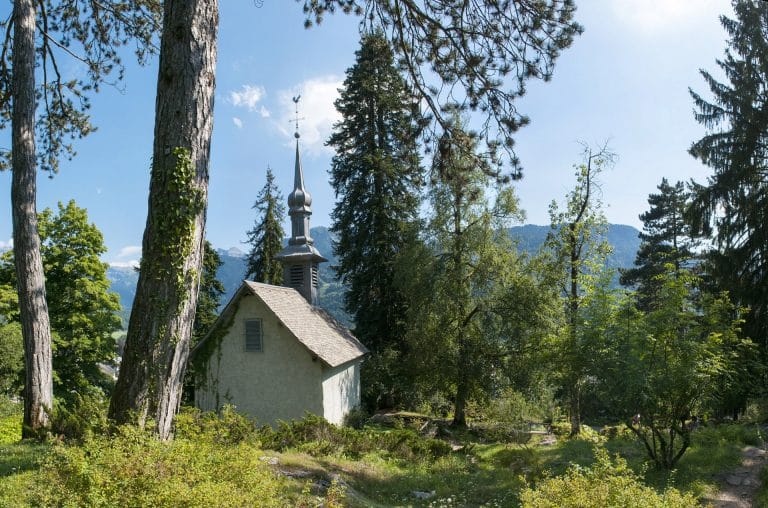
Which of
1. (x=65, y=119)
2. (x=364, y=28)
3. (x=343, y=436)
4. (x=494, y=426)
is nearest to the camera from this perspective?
(x=364, y=28)

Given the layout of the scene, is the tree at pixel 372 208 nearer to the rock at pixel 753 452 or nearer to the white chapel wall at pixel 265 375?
the white chapel wall at pixel 265 375

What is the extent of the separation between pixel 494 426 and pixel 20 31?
17974 mm

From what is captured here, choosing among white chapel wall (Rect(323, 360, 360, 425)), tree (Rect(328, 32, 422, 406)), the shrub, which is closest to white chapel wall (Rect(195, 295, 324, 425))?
white chapel wall (Rect(323, 360, 360, 425))

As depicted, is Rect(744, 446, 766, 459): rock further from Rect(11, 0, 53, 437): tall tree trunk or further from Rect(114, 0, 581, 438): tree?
Rect(11, 0, 53, 437): tall tree trunk

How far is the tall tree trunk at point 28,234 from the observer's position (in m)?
10.9

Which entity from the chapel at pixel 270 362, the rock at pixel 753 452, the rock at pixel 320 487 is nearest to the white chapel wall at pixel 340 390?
the chapel at pixel 270 362

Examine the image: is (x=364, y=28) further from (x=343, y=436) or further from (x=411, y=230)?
(x=411, y=230)

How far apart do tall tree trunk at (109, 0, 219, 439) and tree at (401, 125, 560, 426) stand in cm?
1513

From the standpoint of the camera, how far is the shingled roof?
17734mm

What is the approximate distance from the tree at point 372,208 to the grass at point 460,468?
33.9 ft

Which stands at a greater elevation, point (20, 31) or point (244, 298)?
point (20, 31)

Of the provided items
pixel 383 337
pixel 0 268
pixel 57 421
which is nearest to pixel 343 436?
pixel 57 421

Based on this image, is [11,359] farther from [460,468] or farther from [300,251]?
[460,468]

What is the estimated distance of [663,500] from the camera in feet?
17.5
